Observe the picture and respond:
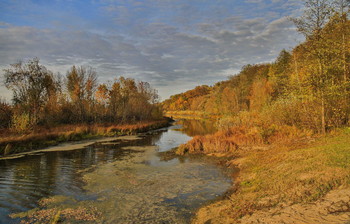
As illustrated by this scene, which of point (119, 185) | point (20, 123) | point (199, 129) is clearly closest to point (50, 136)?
point (20, 123)

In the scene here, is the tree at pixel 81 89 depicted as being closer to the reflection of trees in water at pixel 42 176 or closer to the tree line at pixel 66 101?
the tree line at pixel 66 101

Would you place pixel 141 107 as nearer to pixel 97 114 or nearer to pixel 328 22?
pixel 97 114

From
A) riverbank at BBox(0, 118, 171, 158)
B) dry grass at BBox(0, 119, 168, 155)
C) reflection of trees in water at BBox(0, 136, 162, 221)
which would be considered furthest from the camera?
dry grass at BBox(0, 119, 168, 155)

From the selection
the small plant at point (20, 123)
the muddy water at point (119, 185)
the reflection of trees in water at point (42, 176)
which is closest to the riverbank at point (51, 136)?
the small plant at point (20, 123)

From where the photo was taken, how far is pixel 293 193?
548cm

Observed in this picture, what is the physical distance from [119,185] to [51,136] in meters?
13.3

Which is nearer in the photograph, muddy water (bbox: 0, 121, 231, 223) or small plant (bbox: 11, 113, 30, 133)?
muddy water (bbox: 0, 121, 231, 223)

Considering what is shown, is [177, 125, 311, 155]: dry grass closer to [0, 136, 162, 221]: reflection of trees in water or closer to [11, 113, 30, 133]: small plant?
[0, 136, 162, 221]: reflection of trees in water

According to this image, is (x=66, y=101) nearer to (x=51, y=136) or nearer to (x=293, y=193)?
(x=51, y=136)

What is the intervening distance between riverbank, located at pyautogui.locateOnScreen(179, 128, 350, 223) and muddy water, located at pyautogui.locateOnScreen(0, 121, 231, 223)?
0.96 m

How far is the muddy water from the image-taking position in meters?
6.25

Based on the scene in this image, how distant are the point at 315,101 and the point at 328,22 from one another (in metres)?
4.04

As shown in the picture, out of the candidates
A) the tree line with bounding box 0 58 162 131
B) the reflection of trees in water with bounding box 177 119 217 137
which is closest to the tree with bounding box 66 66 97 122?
the tree line with bounding box 0 58 162 131

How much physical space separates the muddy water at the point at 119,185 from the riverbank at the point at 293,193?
959mm
